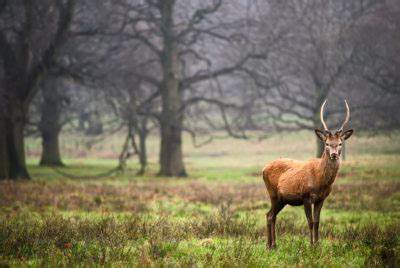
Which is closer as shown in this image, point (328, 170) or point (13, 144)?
point (328, 170)

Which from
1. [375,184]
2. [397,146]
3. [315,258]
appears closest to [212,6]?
[375,184]

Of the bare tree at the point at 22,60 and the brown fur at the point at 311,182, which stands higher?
the bare tree at the point at 22,60

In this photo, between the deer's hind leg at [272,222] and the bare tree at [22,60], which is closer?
the deer's hind leg at [272,222]

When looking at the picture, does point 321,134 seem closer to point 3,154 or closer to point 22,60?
point 3,154

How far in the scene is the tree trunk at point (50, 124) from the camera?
28.8m

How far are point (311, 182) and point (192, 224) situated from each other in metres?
2.65

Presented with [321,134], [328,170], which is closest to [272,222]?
[328,170]

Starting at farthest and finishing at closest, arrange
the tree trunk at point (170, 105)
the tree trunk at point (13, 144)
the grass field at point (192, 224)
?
the tree trunk at point (170, 105) < the tree trunk at point (13, 144) < the grass field at point (192, 224)

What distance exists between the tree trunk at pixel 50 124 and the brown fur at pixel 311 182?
833 inches

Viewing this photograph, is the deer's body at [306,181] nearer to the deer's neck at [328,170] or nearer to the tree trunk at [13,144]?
the deer's neck at [328,170]

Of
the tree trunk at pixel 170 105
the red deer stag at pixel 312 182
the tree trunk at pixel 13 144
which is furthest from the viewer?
the tree trunk at pixel 170 105

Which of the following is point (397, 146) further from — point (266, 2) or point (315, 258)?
point (315, 258)

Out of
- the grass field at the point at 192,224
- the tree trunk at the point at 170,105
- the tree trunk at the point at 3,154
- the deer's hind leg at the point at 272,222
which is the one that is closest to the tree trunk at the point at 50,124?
the grass field at the point at 192,224

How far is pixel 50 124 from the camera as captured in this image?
97.3 feet
